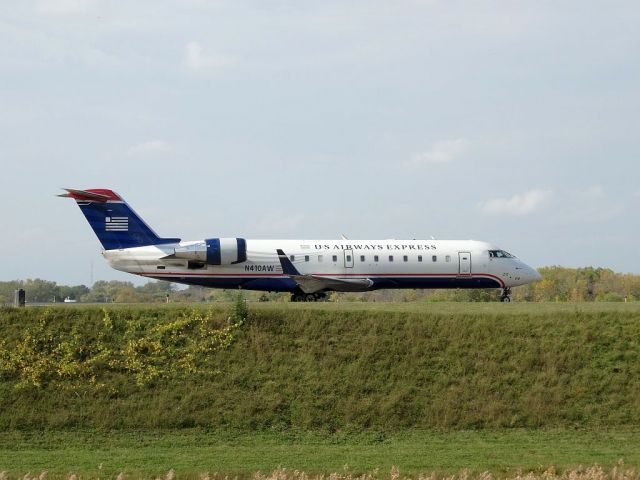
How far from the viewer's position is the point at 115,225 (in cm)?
3794

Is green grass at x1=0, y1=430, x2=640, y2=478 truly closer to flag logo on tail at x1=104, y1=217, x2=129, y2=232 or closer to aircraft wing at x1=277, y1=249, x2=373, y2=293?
aircraft wing at x1=277, y1=249, x2=373, y2=293

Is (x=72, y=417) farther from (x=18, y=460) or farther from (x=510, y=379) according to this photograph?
(x=510, y=379)

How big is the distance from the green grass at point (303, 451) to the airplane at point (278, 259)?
16.8 meters

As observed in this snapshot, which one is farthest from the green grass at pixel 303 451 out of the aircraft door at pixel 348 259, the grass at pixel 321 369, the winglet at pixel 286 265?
the aircraft door at pixel 348 259

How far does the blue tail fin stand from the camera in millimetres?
37781

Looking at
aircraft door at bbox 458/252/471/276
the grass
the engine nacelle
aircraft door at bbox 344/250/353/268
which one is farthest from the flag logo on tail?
aircraft door at bbox 458/252/471/276

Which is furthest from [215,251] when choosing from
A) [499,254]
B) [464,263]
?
[499,254]

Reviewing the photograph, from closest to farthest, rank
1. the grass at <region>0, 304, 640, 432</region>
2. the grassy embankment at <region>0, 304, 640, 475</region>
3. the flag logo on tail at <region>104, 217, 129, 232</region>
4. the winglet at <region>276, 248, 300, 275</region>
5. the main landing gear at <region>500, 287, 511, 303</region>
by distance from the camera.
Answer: the grassy embankment at <region>0, 304, 640, 475</region> → the grass at <region>0, 304, 640, 432</region> → the flag logo on tail at <region>104, 217, 129, 232</region> → the winglet at <region>276, 248, 300, 275</region> → the main landing gear at <region>500, 287, 511, 303</region>

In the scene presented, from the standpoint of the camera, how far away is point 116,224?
37938mm

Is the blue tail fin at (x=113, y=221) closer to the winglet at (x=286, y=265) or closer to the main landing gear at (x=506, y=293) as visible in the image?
the winglet at (x=286, y=265)

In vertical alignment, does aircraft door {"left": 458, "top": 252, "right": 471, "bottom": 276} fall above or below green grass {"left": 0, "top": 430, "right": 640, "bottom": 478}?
above

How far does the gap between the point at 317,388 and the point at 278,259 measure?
15.4 meters

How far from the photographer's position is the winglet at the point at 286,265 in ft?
125

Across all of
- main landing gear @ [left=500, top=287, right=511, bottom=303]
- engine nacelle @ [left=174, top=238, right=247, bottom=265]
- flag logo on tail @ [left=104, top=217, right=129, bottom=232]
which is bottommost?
main landing gear @ [left=500, top=287, right=511, bottom=303]
